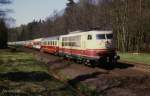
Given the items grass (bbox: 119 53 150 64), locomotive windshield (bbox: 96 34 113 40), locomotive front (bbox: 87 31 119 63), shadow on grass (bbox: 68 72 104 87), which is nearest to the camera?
shadow on grass (bbox: 68 72 104 87)

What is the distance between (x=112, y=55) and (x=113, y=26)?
136 feet

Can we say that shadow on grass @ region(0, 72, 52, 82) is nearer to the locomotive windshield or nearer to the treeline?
the locomotive windshield

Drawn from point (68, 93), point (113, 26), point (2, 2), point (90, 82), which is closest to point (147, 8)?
point (113, 26)

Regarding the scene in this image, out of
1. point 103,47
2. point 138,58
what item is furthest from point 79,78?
point 138,58

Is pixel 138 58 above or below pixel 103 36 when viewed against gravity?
below

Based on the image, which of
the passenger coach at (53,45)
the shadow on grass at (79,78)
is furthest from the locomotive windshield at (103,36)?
the passenger coach at (53,45)

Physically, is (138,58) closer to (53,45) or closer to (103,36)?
(103,36)

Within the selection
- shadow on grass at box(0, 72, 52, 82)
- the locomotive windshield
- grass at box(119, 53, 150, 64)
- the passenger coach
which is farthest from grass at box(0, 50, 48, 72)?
grass at box(119, 53, 150, 64)

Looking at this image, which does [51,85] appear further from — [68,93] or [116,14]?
[116,14]

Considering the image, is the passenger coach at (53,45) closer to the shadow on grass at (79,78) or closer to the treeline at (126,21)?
the treeline at (126,21)

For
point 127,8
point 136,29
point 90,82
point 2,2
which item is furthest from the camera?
point 127,8

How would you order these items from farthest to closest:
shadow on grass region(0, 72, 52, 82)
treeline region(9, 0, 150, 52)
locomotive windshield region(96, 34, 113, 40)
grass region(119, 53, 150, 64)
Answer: treeline region(9, 0, 150, 52) < grass region(119, 53, 150, 64) < locomotive windshield region(96, 34, 113, 40) < shadow on grass region(0, 72, 52, 82)

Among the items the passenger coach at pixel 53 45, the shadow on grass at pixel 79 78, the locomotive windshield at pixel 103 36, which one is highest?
the locomotive windshield at pixel 103 36

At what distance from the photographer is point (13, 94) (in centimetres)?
1716
